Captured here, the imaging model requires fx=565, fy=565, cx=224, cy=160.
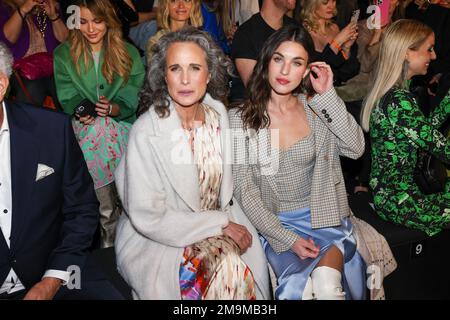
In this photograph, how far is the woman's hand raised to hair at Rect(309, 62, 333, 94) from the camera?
10.2ft

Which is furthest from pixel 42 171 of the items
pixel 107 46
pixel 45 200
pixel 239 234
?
pixel 107 46

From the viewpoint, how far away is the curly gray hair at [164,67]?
295cm

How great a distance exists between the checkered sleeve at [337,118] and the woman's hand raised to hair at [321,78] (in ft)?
0.11

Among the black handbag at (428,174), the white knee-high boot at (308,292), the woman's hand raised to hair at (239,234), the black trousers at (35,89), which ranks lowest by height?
the white knee-high boot at (308,292)

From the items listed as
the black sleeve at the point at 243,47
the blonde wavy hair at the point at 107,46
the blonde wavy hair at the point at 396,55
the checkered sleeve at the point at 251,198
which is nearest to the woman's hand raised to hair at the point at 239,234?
the checkered sleeve at the point at 251,198

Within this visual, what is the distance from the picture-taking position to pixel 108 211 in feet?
13.4

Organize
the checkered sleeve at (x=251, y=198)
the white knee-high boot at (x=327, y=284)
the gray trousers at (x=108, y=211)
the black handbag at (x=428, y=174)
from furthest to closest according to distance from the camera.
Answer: the gray trousers at (x=108, y=211) < the black handbag at (x=428, y=174) < the checkered sleeve at (x=251, y=198) < the white knee-high boot at (x=327, y=284)

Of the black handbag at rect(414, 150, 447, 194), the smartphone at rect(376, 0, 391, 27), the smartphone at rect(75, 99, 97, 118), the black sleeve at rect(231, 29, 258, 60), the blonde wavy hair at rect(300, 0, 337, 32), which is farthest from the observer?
the smartphone at rect(376, 0, 391, 27)

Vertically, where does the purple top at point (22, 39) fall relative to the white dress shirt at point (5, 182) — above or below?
above

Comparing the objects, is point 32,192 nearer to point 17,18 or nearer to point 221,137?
point 221,137

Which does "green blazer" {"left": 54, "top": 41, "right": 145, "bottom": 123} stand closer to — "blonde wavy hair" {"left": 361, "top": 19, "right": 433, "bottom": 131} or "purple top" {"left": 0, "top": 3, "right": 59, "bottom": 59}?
"purple top" {"left": 0, "top": 3, "right": 59, "bottom": 59}

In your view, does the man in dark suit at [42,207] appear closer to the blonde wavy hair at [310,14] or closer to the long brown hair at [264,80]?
the long brown hair at [264,80]

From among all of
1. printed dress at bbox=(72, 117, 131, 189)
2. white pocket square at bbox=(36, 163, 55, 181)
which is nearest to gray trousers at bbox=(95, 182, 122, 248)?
printed dress at bbox=(72, 117, 131, 189)

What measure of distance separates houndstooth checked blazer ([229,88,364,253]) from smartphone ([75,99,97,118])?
1198mm
